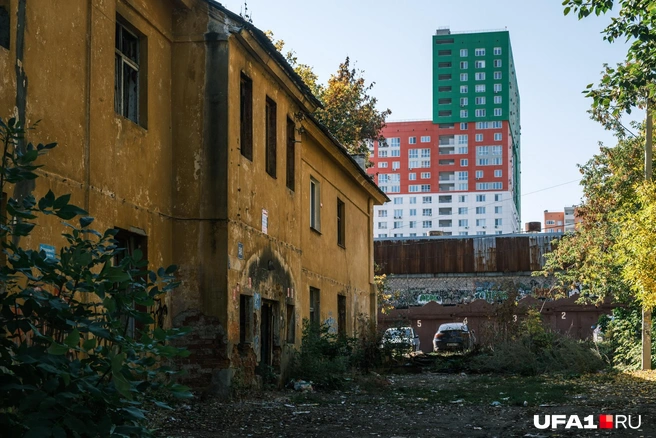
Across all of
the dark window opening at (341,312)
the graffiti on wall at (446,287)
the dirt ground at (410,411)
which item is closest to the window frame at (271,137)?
the dirt ground at (410,411)


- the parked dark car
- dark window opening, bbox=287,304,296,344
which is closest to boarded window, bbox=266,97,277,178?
dark window opening, bbox=287,304,296,344

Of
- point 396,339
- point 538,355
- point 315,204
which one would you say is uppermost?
point 315,204

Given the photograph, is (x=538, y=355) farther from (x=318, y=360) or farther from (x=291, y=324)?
(x=291, y=324)

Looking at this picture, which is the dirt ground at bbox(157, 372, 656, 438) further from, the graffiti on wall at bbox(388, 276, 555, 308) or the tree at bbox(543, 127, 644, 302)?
the graffiti on wall at bbox(388, 276, 555, 308)

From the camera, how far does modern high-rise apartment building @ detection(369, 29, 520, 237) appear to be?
12031cm

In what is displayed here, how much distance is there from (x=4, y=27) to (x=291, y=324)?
31.5 ft

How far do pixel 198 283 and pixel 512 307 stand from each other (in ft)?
49.2

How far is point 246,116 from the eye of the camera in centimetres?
1435

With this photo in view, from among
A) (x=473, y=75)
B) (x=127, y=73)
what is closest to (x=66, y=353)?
(x=127, y=73)

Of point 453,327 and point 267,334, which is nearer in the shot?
point 267,334

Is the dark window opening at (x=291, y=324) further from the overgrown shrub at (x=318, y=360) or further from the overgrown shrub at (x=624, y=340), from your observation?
the overgrown shrub at (x=624, y=340)

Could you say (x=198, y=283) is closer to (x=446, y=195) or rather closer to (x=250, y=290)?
(x=250, y=290)

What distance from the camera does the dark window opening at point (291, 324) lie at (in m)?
16.6

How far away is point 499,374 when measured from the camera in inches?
883
